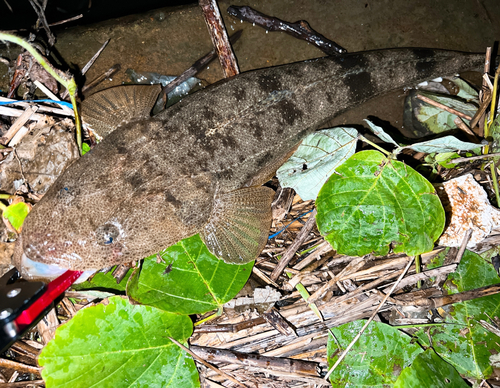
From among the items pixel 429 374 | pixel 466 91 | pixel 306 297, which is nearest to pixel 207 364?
pixel 306 297

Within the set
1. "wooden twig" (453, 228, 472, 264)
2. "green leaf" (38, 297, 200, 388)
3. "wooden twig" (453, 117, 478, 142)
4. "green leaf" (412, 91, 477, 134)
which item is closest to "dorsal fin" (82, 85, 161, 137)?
"green leaf" (38, 297, 200, 388)

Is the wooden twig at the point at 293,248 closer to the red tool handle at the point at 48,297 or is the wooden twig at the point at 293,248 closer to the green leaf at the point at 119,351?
the green leaf at the point at 119,351

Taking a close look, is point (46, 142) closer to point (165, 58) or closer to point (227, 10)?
point (165, 58)

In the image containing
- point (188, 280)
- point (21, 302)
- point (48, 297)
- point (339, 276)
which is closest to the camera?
point (21, 302)

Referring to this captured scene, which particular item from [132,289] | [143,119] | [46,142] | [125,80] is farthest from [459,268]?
[46,142]

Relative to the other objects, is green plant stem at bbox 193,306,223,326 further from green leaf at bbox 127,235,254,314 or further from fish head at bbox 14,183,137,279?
fish head at bbox 14,183,137,279

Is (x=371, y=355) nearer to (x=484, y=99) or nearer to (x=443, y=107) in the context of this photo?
(x=443, y=107)
